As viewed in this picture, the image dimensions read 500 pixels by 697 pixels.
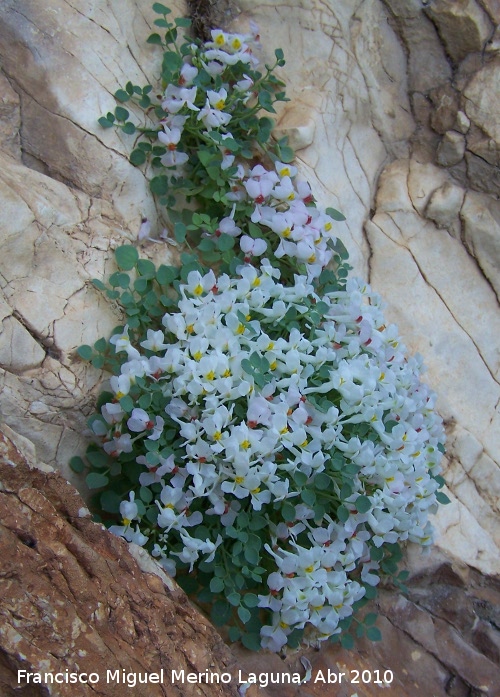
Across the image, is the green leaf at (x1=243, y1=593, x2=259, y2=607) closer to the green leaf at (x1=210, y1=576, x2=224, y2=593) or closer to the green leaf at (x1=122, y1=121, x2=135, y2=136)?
the green leaf at (x1=210, y1=576, x2=224, y2=593)

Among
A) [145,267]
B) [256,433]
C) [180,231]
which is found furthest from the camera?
[180,231]

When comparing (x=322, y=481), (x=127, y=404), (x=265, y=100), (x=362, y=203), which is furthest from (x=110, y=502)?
(x=362, y=203)

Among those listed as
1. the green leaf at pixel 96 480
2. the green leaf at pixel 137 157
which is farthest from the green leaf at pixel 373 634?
the green leaf at pixel 137 157

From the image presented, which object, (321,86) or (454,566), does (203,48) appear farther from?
(454,566)

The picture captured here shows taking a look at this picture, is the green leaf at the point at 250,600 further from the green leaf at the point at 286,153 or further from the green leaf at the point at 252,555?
the green leaf at the point at 286,153

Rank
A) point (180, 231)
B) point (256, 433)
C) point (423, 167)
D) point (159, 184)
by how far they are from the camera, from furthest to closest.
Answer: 1. point (423, 167)
2. point (159, 184)
3. point (180, 231)
4. point (256, 433)

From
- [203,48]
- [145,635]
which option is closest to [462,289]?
[203,48]

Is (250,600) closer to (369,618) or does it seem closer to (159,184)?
(369,618)
